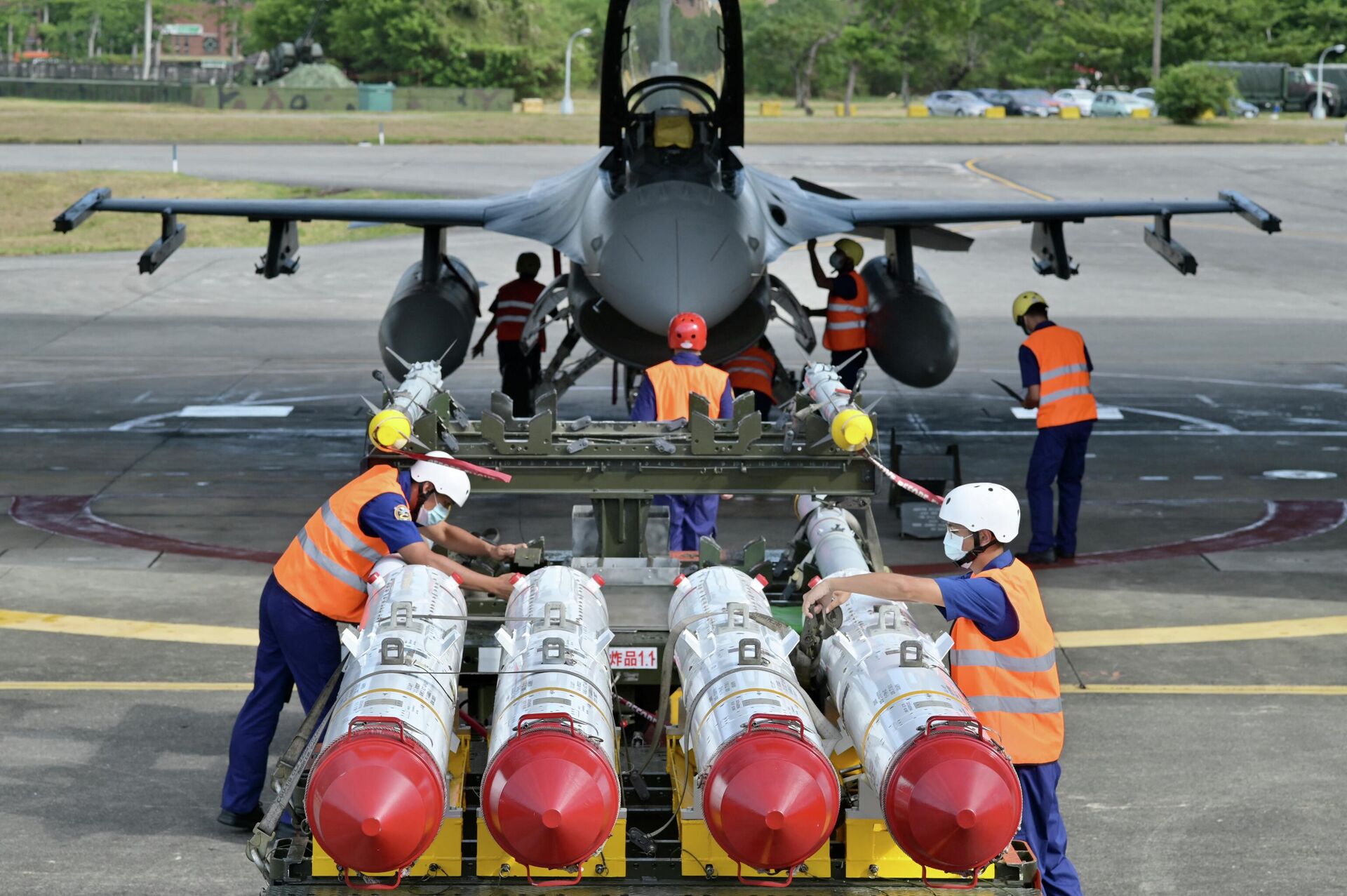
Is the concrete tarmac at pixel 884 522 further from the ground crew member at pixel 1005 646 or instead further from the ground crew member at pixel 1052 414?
the ground crew member at pixel 1005 646

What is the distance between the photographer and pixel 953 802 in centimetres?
499

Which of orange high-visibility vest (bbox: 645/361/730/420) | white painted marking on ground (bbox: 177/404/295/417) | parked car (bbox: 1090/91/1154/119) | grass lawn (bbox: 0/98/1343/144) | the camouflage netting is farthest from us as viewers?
the camouflage netting

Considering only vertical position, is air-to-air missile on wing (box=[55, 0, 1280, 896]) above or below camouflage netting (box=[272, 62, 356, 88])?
below

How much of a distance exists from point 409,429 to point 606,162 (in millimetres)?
6624

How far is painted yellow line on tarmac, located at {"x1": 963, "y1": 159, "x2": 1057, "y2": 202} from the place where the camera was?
46031 mm

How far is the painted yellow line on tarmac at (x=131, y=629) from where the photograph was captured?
36.1ft

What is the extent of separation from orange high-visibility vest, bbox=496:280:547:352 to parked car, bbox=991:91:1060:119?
230 ft

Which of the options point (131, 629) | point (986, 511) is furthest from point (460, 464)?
point (131, 629)

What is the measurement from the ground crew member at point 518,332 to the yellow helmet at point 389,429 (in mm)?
9529

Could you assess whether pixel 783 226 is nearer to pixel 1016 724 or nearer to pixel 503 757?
pixel 1016 724

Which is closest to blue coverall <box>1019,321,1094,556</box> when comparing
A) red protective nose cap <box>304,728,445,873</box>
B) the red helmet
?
the red helmet

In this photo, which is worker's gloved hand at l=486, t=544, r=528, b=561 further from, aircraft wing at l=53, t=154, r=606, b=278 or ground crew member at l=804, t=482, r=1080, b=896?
aircraft wing at l=53, t=154, r=606, b=278

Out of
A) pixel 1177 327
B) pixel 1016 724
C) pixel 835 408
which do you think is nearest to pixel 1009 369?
pixel 1177 327

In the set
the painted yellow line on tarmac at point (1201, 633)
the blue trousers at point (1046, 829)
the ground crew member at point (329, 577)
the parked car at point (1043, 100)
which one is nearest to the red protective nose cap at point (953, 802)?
the blue trousers at point (1046, 829)
